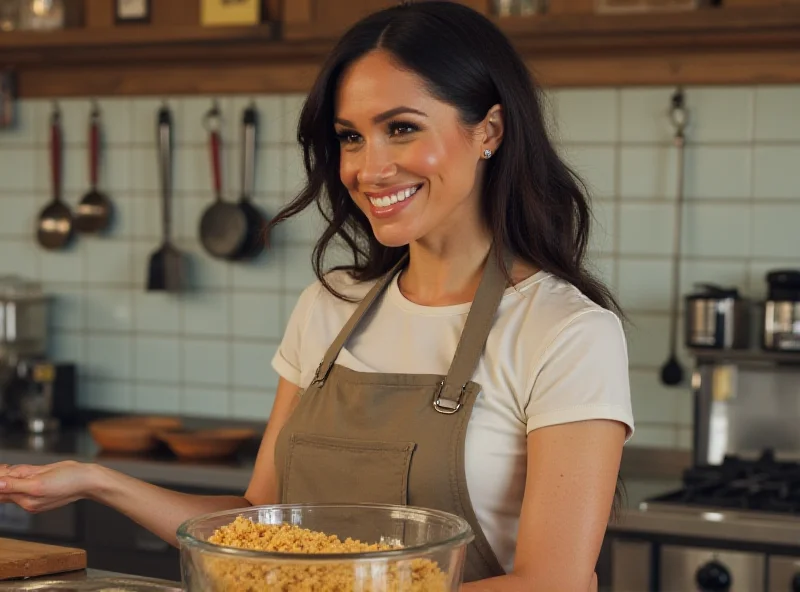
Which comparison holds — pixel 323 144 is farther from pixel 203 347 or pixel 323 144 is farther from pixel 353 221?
pixel 203 347

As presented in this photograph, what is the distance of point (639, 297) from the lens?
3.04 metres

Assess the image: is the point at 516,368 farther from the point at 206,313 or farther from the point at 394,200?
the point at 206,313

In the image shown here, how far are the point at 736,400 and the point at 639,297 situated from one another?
34cm

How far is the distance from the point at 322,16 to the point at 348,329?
5.46 feet

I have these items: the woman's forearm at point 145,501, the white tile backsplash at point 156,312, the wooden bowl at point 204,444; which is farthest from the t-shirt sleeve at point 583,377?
the white tile backsplash at point 156,312

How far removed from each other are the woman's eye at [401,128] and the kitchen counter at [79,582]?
0.60 metres

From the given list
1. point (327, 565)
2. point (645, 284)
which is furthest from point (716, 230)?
point (327, 565)

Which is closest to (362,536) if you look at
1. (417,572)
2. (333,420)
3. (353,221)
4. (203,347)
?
(417,572)

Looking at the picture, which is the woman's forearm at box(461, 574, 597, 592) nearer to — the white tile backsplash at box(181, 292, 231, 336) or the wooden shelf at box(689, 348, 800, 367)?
the wooden shelf at box(689, 348, 800, 367)

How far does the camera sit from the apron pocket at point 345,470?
59.8 inches

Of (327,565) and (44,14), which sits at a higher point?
(44,14)

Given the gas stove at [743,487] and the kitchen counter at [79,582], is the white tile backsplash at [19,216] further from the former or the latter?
the kitchen counter at [79,582]

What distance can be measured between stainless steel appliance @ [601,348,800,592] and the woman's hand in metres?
1.32

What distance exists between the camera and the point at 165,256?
3.51 metres
